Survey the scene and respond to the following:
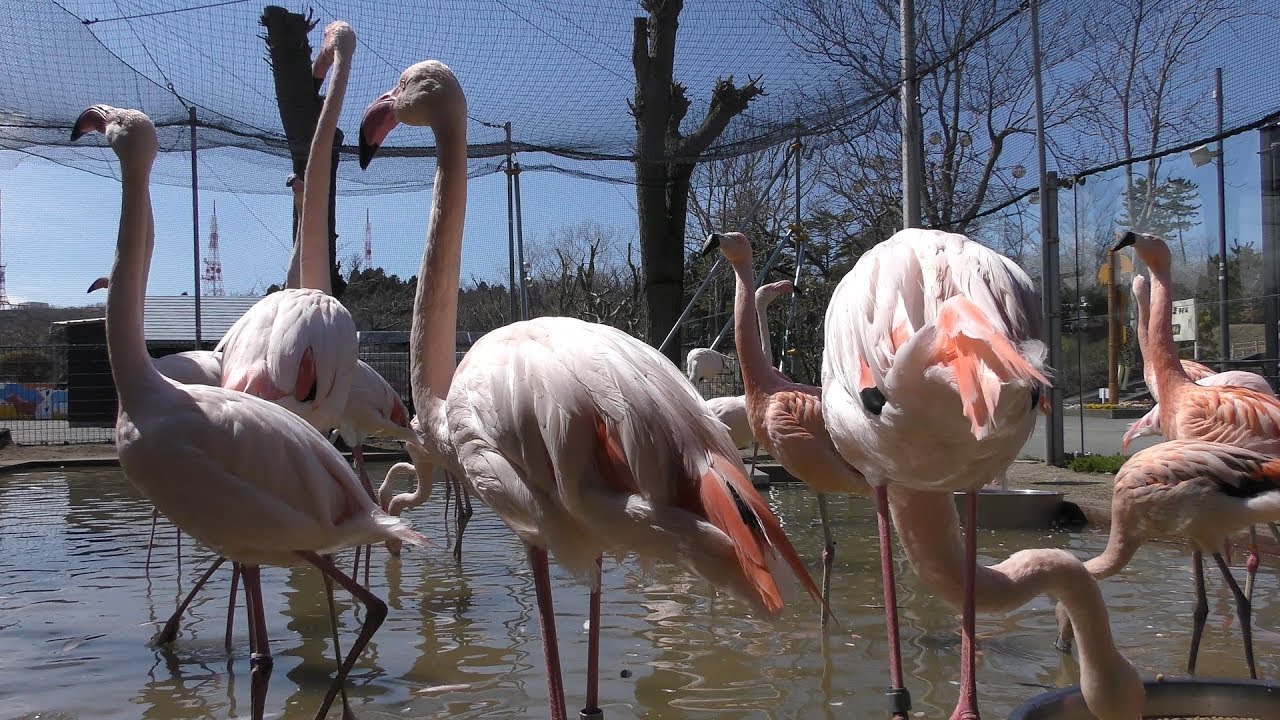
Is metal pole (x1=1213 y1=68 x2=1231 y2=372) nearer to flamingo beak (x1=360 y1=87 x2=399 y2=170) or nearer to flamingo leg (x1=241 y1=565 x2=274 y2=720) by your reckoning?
flamingo beak (x1=360 y1=87 x2=399 y2=170)

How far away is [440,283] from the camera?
10.8ft

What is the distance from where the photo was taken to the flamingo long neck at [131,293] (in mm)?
3365

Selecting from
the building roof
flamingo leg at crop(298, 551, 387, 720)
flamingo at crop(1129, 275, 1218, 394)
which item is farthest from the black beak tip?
the building roof

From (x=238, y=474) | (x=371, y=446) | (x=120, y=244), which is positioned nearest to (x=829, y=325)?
(x=238, y=474)

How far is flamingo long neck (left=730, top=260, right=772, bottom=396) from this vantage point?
236 inches

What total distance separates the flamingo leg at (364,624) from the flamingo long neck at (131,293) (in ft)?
2.66

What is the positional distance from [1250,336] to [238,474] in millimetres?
9428

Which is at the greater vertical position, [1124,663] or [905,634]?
[1124,663]

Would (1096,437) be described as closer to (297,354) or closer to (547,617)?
(297,354)

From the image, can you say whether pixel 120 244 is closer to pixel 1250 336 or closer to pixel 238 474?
pixel 238 474

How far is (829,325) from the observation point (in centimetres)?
332

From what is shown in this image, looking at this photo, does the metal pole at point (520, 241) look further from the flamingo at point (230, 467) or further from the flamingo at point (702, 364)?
the flamingo at point (230, 467)

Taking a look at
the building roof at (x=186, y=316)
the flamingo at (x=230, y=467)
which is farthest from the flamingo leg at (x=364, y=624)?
the building roof at (x=186, y=316)

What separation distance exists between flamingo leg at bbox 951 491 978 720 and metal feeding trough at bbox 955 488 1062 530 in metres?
4.34
